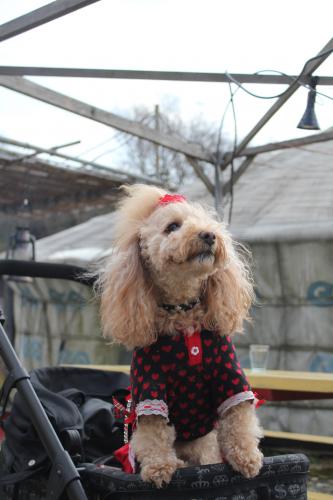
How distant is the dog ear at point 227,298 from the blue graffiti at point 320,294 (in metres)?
3.65

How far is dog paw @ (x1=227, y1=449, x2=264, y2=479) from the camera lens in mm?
1662

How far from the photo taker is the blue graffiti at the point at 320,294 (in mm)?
5449

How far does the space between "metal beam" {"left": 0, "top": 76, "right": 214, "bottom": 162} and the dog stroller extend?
6.79 feet

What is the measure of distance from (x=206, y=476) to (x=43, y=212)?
7.88 meters

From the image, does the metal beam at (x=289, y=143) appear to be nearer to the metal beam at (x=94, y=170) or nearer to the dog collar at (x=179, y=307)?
the metal beam at (x=94, y=170)

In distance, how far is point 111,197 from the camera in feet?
28.3

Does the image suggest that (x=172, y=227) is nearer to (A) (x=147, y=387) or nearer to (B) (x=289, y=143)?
(A) (x=147, y=387)

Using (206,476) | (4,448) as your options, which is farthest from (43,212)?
(206,476)

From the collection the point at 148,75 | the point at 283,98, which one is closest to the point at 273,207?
the point at 283,98

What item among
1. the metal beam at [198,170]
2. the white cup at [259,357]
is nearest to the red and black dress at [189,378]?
the white cup at [259,357]

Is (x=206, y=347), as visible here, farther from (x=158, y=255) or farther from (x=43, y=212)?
(x=43, y=212)

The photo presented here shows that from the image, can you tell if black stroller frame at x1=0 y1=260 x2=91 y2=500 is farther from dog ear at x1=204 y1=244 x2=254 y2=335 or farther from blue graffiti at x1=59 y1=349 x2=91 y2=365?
blue graffiti at x1=59 y1=349 x2=91 y2=365

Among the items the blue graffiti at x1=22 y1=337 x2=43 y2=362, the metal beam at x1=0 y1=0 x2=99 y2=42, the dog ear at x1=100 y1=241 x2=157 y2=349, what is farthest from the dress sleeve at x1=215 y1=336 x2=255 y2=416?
the blue graffiti at x1=22 y1=337 x2=43 y2=362

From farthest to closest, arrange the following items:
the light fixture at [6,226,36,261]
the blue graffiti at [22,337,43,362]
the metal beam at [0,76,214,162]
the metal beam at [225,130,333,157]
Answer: the blue graffiti at [22,337,43,362] < the light fixture at [6,226,36,261] < the metal beam at [225,130,333,157] < the metal beam at [0,76,214,162]
